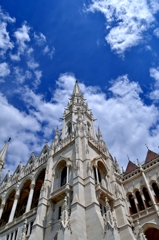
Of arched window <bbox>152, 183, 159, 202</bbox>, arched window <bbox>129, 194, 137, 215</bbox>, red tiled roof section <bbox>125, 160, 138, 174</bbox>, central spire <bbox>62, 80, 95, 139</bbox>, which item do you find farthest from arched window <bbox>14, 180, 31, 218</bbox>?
arched window <bbox>152, 183, 159, 202</bbox>

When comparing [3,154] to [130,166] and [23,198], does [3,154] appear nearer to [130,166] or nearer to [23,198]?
[23,198]

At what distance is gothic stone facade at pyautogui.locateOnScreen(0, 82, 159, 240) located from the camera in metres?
15.5

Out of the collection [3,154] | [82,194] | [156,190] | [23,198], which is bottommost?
[82,194]

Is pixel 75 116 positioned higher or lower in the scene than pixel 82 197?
higher

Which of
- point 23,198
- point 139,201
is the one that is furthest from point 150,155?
point 23,198

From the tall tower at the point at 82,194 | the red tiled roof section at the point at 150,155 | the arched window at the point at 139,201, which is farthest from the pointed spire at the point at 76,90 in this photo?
the arched window at the point at 139,201

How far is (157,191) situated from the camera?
22.6 metres

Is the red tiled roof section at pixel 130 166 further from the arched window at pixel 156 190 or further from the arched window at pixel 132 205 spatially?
the arched window at pixel 156 190

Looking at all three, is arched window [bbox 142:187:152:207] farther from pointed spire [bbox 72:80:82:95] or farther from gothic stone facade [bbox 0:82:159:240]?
pointed spire [bbox 72:80:82:95]

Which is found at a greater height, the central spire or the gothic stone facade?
the central spire

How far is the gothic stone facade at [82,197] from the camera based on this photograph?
51.0 feet

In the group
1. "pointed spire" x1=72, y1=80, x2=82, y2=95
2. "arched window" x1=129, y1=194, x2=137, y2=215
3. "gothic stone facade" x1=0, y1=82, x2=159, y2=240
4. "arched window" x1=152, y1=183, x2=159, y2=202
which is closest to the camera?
"gothic stone facade" x1=0, y1=82, x2=159, y2=240

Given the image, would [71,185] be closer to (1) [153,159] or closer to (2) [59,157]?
(2) [59,157]

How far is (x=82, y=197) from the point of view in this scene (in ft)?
57.4
